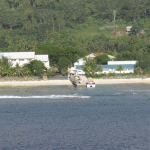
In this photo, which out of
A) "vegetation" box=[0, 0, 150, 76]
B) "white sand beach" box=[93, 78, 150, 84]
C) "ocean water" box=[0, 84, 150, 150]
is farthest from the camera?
"vegetation" box=[0, 0, 150, 76]

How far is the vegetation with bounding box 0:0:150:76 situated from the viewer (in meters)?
98.9

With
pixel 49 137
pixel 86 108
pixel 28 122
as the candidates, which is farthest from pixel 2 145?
pixel 86 108

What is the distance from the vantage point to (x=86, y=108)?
36.2m

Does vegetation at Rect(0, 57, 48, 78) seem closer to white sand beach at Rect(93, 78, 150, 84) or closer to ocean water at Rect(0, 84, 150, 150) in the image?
white sand beach at Rect(93, 78, 150, 84)

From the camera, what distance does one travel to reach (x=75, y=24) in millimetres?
135125

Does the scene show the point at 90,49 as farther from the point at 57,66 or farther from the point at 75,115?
the point at 75,115

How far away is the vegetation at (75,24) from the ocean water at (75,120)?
47281mm

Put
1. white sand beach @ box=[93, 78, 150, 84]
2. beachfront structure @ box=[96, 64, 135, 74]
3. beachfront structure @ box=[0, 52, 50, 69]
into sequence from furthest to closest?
beachfront structure @ box=[0, 52, 50, 69] → beachfront structure @ box=[96, 64, 135, 74] → white sand beach @ box=[93, 78, 150, 84]

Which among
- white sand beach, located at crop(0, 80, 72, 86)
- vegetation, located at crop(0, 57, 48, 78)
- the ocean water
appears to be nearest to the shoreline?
white sand beach, located at crop(0, 80, 72, 86)

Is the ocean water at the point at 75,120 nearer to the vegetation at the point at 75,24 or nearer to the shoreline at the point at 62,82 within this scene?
the shoreline at the point at 62,82

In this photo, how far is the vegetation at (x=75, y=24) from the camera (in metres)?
98.9

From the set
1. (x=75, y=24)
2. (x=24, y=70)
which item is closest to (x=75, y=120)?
(x=24, y=70)

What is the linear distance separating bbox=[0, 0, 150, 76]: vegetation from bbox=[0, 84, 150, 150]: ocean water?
4728 centimetres

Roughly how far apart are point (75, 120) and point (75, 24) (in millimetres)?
108001
